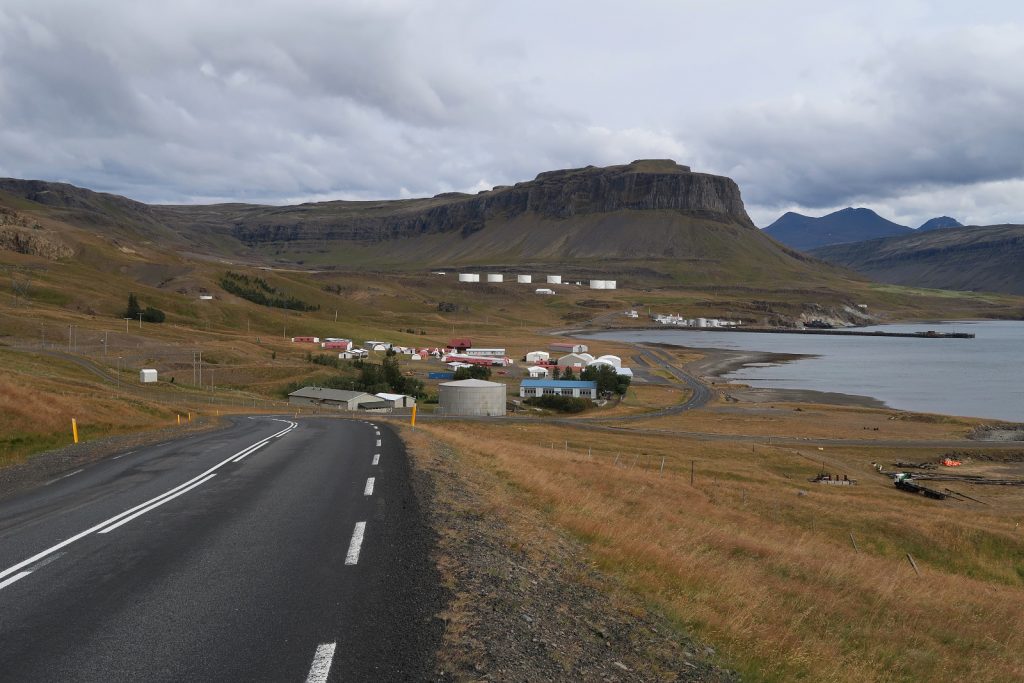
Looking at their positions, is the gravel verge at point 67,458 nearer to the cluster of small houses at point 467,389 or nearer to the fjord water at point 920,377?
the cluster of small houses at point 467,389

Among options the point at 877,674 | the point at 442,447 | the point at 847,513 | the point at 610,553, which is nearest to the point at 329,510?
the point at 610,553

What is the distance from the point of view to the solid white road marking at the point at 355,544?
1095 cm

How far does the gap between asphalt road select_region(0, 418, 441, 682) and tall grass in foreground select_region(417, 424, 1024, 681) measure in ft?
14.4

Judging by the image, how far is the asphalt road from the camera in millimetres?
7465

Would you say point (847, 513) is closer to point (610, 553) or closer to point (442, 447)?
point (442, 447)

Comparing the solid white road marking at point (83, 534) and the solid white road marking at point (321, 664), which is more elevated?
the solid white road marking at point (321, 664)

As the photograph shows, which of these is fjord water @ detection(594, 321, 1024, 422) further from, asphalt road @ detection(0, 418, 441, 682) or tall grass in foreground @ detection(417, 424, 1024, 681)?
asphalt road @ detection(0, 418, 441, 682)

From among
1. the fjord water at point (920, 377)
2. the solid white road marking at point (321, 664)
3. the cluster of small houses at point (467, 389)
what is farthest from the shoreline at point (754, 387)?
the solid white road marking at point (321, 664)

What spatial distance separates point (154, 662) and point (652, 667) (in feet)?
18.5

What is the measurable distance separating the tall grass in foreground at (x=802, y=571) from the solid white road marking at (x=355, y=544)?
4.53 meters

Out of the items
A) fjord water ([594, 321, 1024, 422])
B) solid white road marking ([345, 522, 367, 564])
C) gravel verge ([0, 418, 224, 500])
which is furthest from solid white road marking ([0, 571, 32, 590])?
fjord water ([594, 321, 1024, 422])

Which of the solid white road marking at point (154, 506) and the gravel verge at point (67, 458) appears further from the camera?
the gravel verge at point (67, 458)

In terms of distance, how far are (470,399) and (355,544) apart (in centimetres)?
7367

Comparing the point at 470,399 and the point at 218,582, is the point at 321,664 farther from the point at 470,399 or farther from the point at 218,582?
the point at 470,399
